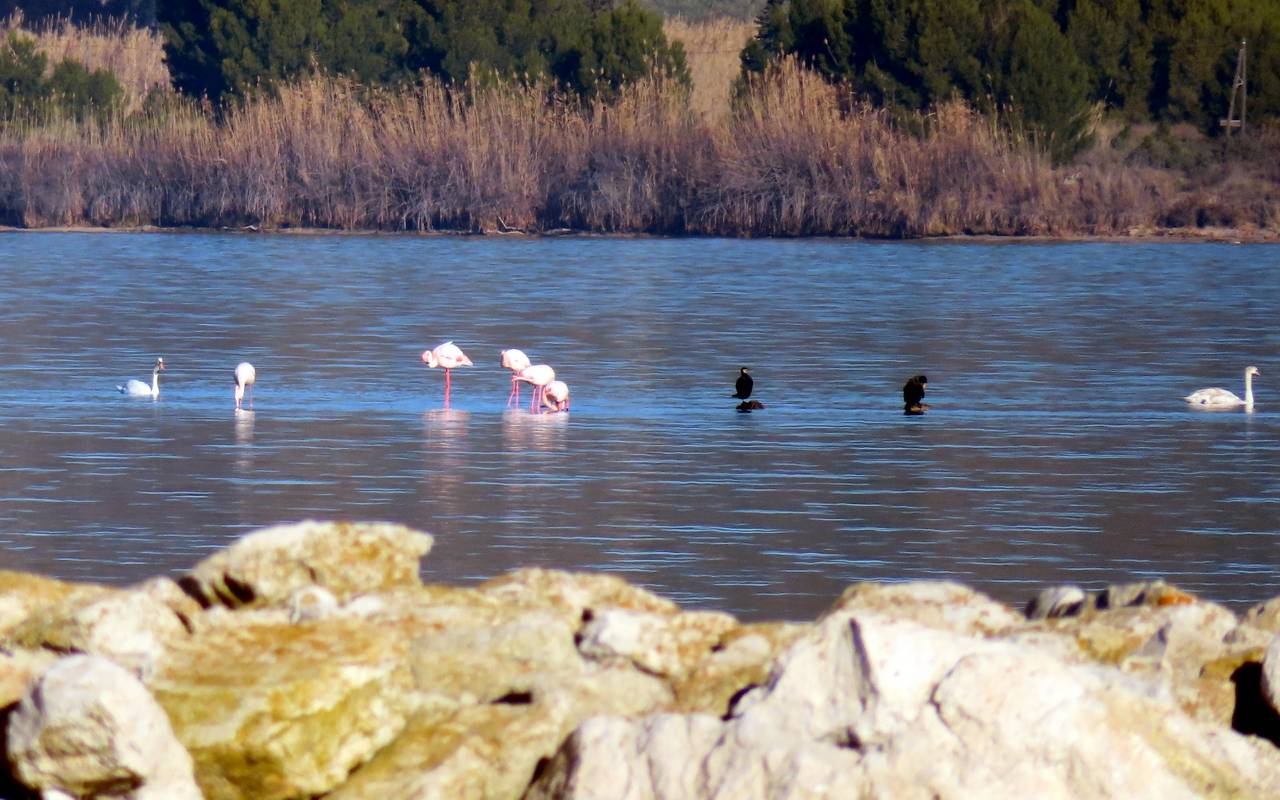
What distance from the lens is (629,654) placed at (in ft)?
22.5

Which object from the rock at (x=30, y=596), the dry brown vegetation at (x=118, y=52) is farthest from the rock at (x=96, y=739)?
the dry brown vegetation at (x=118, y=52)

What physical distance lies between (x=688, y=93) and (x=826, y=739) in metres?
41.3

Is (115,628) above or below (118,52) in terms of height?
below

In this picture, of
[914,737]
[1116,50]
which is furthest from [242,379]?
[1116,50]

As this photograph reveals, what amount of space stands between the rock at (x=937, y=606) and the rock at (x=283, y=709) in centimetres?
143

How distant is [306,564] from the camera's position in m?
7.45

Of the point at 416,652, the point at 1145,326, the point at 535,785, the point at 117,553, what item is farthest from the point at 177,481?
the point at 1145,326

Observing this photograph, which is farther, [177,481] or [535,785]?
[177,481]

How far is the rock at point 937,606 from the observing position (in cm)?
711

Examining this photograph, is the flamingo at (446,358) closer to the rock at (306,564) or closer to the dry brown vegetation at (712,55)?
the rock at (306,564)

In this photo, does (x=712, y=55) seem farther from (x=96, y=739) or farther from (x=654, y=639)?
(x=96, y=739)

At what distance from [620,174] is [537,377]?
25.3 meters

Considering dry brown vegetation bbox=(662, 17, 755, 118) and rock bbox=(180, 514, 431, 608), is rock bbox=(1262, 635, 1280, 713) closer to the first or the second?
rock bbox=(180, 514, 431, 608)

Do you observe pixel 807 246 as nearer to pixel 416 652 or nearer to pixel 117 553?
pixel 117 553
